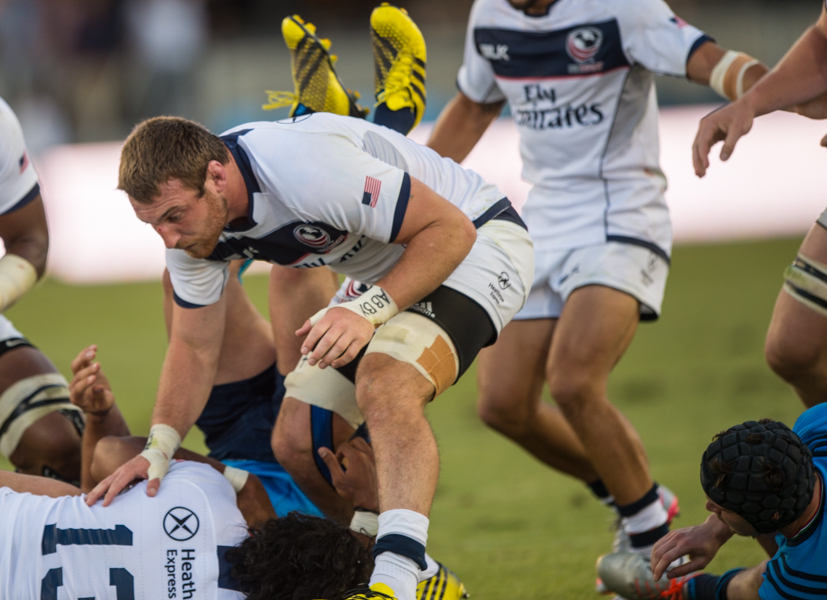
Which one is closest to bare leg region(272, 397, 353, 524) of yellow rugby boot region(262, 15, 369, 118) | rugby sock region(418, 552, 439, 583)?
rugby sock region(418, 552, 439, 583)

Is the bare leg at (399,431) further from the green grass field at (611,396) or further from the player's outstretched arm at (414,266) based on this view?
the green grass field at (611,396)

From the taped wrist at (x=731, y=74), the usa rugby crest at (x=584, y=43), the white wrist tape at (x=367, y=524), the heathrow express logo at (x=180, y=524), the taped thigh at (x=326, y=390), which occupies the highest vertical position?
the usa rugby crest at (x=584, y=43)

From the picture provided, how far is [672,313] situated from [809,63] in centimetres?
556

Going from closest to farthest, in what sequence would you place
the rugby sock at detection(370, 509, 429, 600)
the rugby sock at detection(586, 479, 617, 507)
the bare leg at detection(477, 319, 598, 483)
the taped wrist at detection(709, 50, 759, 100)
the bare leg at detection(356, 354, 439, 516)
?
the rugby sock at detection(370, 509, 429, 600)
the bare leg at detection(356, 354, 439, 516)
the taped wrist at detection(709, 50, 759, 100)
the bare leg at detection(477, 319, 598, 483)
the rugby sock at detection(586, 479, 617, 507)

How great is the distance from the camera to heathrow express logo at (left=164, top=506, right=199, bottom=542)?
273 cm

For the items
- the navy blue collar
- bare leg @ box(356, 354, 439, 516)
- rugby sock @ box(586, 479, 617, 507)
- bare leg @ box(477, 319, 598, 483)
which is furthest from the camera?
rugby sock @ box(586, 479, 617, 507)

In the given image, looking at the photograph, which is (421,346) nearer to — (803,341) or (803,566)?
(803,566)

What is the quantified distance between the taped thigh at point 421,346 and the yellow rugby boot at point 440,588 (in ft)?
2.10

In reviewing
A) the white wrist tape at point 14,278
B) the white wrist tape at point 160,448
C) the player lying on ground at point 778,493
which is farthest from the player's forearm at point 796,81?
the white wrist tape at point 14,278

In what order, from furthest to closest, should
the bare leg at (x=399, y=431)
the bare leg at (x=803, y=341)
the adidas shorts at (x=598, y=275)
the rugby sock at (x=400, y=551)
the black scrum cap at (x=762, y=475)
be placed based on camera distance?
the adidas shorts at (x=598, y=275) → the bare leg at (x=803, y=341) → the bare leg at (x=399, y=431) → the rugby sock at (x=400, y=551) → the black scrum cap at (x=762, y=475)

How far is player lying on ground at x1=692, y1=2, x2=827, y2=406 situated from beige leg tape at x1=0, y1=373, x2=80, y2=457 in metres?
2.60

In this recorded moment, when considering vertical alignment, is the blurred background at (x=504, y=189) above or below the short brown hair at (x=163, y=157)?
below

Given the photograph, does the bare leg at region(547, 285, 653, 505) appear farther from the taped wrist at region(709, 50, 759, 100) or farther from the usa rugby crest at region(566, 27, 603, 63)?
the usa rugby crest at region(566, 27, 603, 63)

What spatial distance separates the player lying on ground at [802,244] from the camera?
3311 mm
